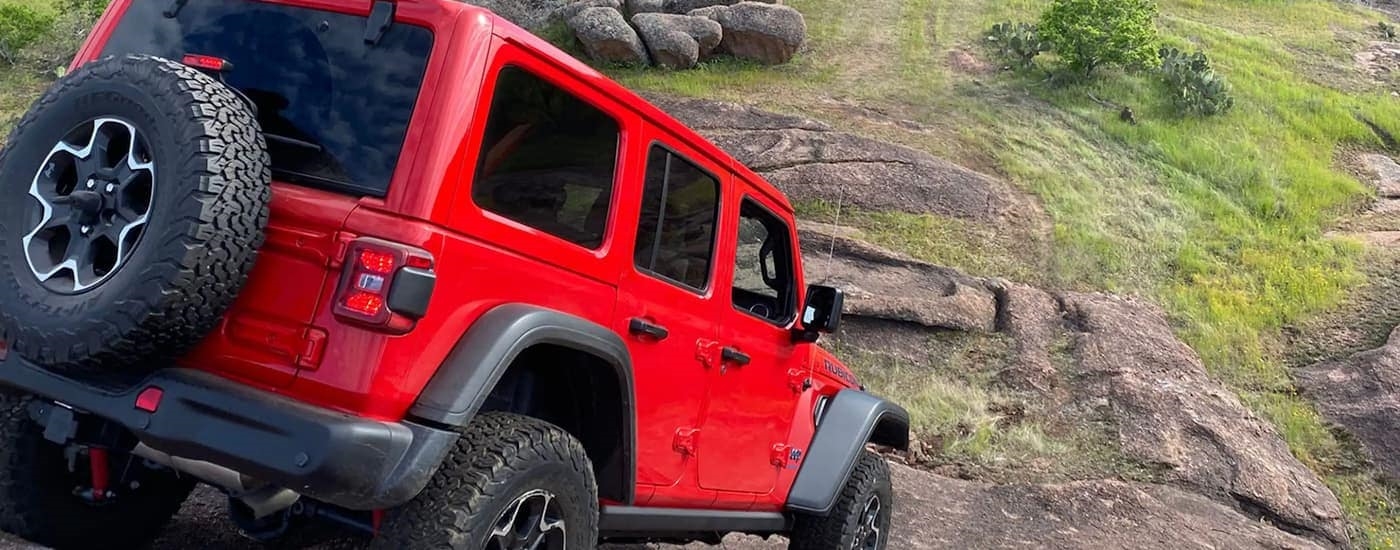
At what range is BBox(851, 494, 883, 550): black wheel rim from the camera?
4944 millimetres

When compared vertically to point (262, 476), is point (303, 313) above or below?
above

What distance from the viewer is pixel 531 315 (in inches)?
106

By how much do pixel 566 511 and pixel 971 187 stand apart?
11.4 m

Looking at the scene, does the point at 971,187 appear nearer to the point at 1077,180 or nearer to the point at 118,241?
the point at 1077,180

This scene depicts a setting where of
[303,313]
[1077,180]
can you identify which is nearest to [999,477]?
[303,313]

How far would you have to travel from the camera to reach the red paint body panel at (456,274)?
2.45 metres

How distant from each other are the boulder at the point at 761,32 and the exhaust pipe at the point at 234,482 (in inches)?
685

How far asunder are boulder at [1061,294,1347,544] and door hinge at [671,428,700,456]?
19.4ft

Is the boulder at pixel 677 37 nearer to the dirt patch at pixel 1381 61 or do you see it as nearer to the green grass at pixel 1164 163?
the green grass at pixel 1164 163

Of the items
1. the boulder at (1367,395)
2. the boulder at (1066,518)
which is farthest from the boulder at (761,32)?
the boulder at (1066,518)

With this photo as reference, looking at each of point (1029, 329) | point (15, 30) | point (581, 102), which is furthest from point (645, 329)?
point (15, 30)

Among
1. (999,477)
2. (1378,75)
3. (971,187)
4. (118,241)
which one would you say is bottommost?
(999,477)

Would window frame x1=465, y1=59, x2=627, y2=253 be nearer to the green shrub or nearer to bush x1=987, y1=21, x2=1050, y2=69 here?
bush x1=987, y1=21, x2=1050, y2=69

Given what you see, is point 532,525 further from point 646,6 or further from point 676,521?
point 646,6
